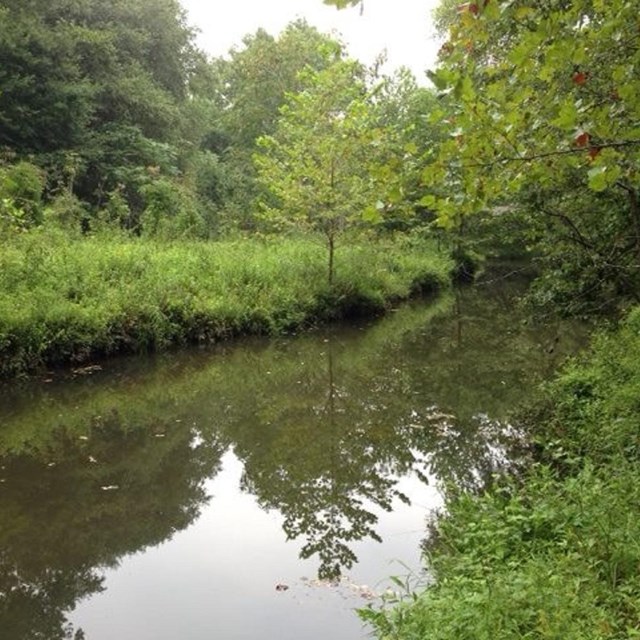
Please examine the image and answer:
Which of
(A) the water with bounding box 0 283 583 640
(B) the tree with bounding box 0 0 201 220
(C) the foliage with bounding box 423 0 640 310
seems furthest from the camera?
(B) the tree with bounding box 0 0 201 220

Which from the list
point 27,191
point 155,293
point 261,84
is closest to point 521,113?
point 155,293

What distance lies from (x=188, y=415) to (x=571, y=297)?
4943mm

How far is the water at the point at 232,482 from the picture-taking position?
458cm

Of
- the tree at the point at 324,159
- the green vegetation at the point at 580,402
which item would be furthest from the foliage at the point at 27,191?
the green vegetation at the point at 580,402

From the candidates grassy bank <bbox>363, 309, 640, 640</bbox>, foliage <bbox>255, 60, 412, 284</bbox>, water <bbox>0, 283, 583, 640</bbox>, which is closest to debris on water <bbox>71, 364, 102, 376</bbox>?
water <bbox>0, 283, 583, 640</bbox>

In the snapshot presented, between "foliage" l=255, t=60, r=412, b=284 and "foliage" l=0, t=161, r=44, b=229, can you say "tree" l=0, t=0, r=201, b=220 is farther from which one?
"foliage" l=255, t=60, r=412, b=284

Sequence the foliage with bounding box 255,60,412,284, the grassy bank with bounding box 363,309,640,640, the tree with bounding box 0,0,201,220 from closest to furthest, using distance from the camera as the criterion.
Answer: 1. the grassy bank with bounding box 363,309,640,640
2. the foliage with bounding box 255,60,412,284
3. the tree with bounding box 0,0,201,220

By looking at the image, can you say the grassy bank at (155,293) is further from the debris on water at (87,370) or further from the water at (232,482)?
the water at (232,482)

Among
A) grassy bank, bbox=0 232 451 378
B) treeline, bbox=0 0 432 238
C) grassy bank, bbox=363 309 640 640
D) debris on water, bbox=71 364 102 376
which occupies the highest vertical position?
treeline, bbox=0 0 432 238

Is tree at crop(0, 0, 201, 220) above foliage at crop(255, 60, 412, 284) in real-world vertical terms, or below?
above

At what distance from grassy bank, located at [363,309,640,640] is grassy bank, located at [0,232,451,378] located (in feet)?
23.1

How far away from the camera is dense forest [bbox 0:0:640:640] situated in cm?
296

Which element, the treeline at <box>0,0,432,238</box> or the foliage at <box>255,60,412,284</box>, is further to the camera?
the treeline at <box>0,0,432,238</box>

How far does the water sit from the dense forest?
73 centimetres
